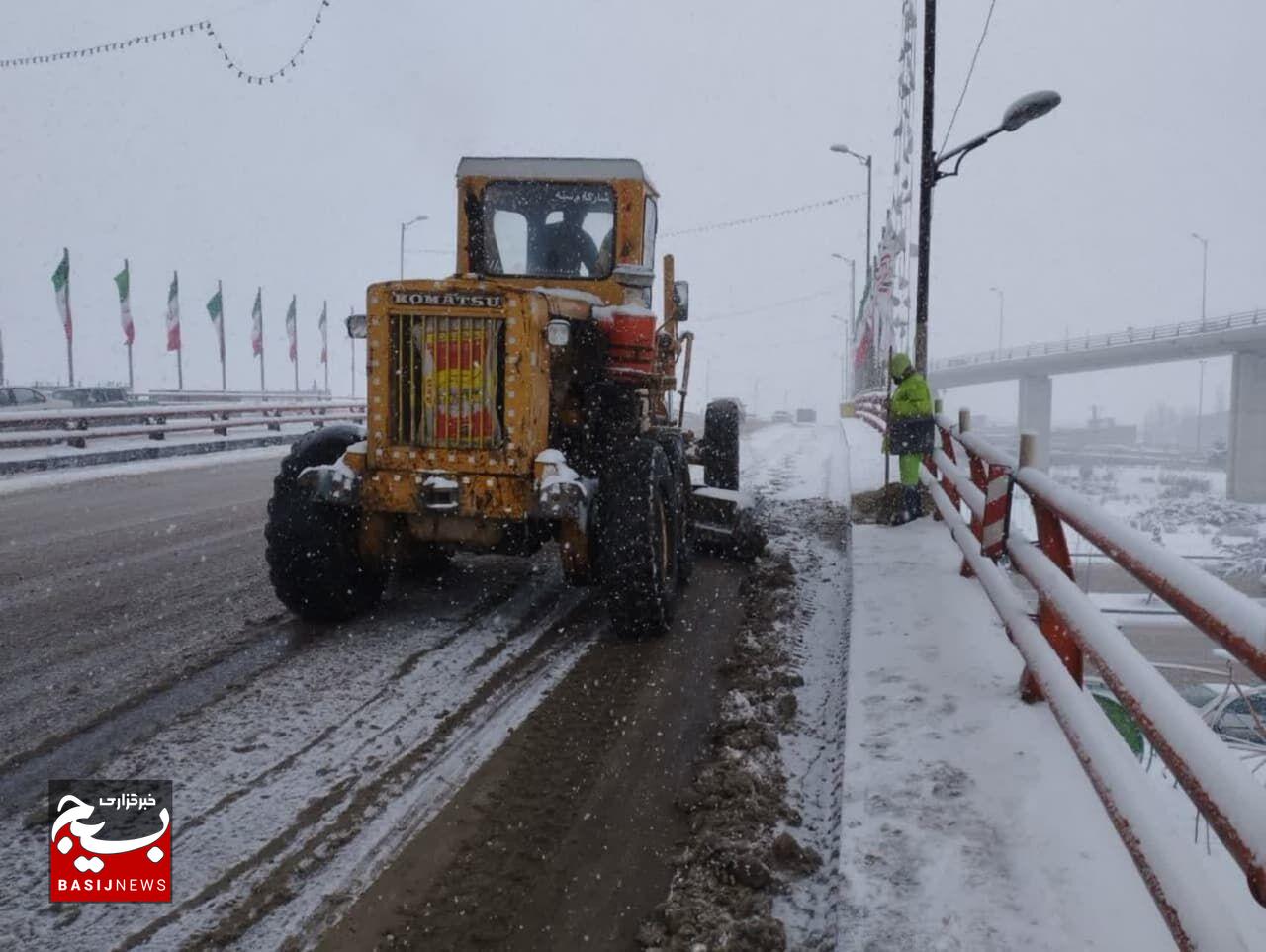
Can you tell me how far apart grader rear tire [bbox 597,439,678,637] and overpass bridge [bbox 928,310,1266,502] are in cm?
3188

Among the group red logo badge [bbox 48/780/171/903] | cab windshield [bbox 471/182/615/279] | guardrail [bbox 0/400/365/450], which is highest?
cab windshield [bbox 471/182/615/279]

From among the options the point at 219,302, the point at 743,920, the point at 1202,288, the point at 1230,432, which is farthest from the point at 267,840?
the point at 1202,288

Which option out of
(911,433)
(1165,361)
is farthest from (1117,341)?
(911,433)

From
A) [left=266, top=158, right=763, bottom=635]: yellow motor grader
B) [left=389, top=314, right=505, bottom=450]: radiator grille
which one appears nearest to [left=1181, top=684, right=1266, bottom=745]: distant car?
[left=266, top=158, right=763, bottom=635]: yellow motor grader

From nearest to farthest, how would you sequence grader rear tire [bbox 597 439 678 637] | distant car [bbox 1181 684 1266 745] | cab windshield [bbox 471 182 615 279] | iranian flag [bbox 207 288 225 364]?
grader rear tire [bbox 597 439 678 637] → cab windshield [bbox 471 182 615 279] → distant car [bbox 1181 684 1266 745] → iranian flag [bbox 207 288 225 364]

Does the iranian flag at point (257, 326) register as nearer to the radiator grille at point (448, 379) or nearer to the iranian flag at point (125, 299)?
the iranian flag at point (125, 299)

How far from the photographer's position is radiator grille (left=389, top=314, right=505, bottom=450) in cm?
564

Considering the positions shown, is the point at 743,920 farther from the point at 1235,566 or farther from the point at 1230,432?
the point at 1230,432

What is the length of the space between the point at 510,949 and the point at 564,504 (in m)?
2.84

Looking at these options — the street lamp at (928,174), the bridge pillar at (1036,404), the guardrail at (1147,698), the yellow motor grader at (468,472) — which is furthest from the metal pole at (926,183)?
the bridge pillar at (1036,404)

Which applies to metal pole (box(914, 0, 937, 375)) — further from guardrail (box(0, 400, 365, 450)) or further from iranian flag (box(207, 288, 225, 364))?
iranian flag (box(207, 288, 225, 364))

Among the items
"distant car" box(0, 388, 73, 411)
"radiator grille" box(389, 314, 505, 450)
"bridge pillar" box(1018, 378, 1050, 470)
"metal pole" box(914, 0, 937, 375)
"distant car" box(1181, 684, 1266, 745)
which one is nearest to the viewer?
"radiator grille" box(389, 314, 505, 450)

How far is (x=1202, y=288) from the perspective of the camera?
6656 centimetres

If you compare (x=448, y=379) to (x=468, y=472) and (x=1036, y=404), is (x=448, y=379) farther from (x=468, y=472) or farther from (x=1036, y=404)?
(x=1036, y=404)
